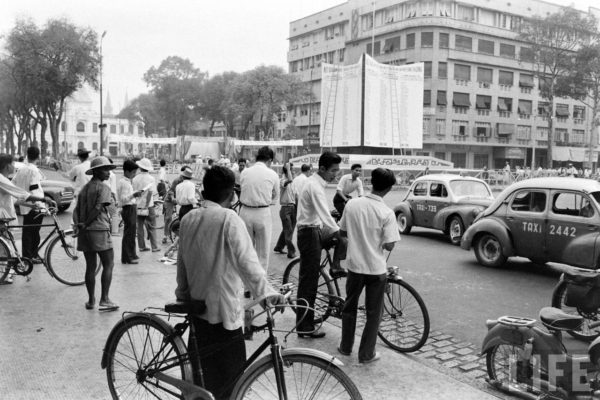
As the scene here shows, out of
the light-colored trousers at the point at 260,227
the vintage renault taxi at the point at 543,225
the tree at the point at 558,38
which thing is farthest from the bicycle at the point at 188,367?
the tree at the point at 558,38

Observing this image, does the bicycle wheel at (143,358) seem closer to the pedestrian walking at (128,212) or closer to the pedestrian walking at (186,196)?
the pedestrian walking at (128,212)

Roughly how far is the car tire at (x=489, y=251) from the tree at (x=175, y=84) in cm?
6148

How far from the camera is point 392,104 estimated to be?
33656 millimetres

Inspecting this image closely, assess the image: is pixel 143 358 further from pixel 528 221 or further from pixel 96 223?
pixel 528 221

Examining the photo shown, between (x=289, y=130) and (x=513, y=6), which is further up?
(x=513, y=6)

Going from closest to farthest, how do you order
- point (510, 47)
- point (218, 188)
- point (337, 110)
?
point (218, 188) → point (337, 110) → point (510, 47)

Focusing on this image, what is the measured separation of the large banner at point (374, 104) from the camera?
3331 cm

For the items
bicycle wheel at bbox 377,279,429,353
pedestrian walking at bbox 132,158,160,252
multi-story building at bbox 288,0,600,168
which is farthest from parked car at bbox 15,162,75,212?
multi-story building at bbox 288,0,600,168

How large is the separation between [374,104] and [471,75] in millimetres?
29058

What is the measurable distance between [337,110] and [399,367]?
30253 mm

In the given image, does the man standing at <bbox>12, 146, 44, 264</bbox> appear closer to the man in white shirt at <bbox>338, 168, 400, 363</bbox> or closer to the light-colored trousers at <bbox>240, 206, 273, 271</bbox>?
the light-colored trousers at <bbox>240, 206, 273, 271</bbox>

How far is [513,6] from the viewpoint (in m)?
61.3

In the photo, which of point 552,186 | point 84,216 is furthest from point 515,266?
point 84,216

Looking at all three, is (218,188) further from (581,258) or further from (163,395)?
(581,258)
